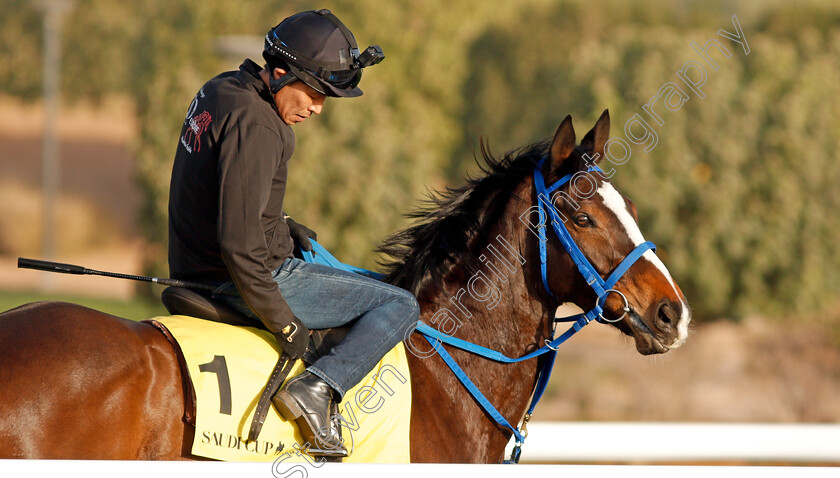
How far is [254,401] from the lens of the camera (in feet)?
9.02

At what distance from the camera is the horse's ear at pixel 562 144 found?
3.29 meters

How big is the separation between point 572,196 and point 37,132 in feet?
132

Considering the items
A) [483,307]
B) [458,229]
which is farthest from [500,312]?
[458,229]

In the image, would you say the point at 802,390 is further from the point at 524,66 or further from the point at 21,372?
the point at 524,66

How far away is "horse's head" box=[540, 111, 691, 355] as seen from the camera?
10.5ft

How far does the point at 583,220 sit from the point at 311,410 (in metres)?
1.36

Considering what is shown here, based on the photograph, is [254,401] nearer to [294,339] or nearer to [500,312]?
[294,339]

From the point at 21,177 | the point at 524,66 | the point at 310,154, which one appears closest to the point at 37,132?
the point at 21,177

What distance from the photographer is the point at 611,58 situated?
57.2ft

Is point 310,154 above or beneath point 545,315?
beneath

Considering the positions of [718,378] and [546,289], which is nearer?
[546,289]

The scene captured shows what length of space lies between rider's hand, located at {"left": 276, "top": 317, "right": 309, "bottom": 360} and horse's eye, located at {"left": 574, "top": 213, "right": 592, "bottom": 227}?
1218mm

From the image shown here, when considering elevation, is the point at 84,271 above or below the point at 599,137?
below

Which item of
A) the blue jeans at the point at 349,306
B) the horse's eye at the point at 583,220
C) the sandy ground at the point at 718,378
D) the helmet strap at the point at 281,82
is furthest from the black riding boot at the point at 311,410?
the sandy ground at the point at 718,378
